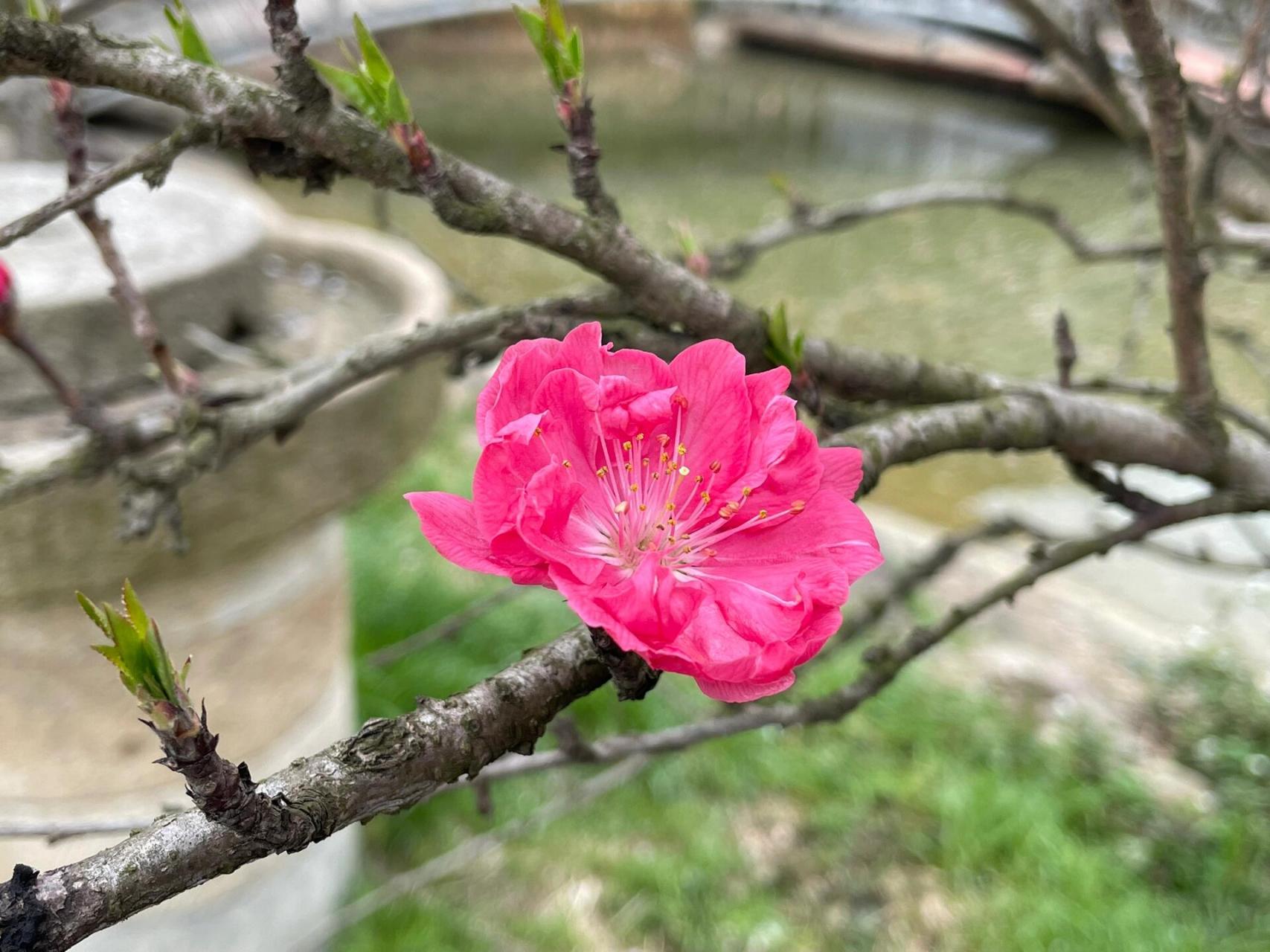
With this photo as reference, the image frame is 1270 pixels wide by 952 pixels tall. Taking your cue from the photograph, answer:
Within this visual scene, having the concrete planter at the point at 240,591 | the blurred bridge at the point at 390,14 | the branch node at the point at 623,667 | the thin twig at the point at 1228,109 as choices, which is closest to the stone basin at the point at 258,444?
the concrete planter at the point at 240,591

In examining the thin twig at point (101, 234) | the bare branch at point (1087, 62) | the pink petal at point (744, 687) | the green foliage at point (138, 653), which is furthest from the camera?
the bare branch at point (1087, 62)

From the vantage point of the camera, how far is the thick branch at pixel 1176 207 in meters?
0.92

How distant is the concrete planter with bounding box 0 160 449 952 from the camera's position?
1697mm

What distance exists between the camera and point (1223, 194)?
2162mm

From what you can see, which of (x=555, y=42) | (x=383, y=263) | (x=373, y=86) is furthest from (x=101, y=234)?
(x=383, y=263)

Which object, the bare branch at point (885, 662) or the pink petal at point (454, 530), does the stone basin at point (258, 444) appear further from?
the pink petal at point (454, 530)

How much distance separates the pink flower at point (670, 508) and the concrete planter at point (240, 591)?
1034 mm

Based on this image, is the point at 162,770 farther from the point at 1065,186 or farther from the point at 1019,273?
the point at 1065,186

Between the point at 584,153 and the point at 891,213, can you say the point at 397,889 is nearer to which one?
the point at 891,213

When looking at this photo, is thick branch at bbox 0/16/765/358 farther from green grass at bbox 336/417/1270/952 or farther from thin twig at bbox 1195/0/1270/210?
green grass at bbox 336/417/1270/952

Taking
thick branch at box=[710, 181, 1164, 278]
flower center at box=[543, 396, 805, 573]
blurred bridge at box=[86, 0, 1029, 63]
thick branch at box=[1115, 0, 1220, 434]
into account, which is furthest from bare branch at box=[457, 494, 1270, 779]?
blurred bridge at box=[86, 0, 1029, 63]

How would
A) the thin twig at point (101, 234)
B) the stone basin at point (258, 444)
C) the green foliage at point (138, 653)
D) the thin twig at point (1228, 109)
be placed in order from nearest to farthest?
the green foliage at point (138, 653)
the thin twig at point (101, 234)
the thin twig at point (1228, 109)
the stone basin at point (258, 444)

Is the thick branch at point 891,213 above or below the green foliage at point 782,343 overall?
below

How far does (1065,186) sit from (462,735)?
31.6 feet
